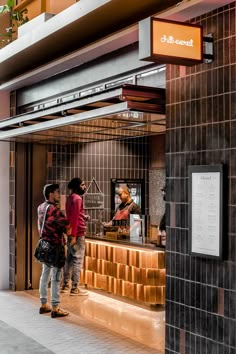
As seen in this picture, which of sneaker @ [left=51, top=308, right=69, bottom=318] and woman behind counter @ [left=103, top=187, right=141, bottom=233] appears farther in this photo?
woman behind counter @ [left=103, top=187, right=141, bottom=233]

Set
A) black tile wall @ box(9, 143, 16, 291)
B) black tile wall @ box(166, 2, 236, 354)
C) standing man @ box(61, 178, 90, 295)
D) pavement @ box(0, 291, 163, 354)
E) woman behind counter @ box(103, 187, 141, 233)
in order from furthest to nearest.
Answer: black tile wall @ box(9, 143, 16, 291) → woman behind counter @ box(103, 187, 141, 233) → standing man @ box(61, 178, 90, 295) → pavement @ box(0, 291, 163, 354) → black tile wall @ box(166, 2, 236, 354)

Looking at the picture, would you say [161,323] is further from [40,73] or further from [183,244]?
[40,73]

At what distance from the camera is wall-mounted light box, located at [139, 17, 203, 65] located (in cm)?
501

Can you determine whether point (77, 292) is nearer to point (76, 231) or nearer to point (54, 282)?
point (76, 231)

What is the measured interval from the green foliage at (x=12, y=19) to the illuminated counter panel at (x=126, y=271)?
3.62 metres

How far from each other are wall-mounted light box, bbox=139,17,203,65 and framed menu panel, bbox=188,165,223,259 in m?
1.01

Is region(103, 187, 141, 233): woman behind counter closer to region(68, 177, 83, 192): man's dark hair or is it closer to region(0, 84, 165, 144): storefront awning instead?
region(68, 177, 83, 192): man's dark hair

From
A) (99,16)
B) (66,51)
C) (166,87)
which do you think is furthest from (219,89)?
(66,51)

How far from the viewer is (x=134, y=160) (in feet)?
38.7

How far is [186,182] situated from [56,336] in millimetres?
2639

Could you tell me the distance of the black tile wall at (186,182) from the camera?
5.31 meters

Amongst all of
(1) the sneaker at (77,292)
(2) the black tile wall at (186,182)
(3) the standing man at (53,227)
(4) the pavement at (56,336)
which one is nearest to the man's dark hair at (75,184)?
(3) the standing man at (53,227)

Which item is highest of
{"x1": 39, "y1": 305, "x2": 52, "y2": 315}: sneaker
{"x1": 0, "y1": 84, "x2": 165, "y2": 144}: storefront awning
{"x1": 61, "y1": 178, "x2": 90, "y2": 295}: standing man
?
{"x1": 0, "y1": 84, "x2": 165, "y2": 144}: storefront awning

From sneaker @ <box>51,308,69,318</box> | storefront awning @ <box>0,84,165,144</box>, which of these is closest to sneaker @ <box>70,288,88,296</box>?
sneaker @ <box>51,308,69,318</box>
